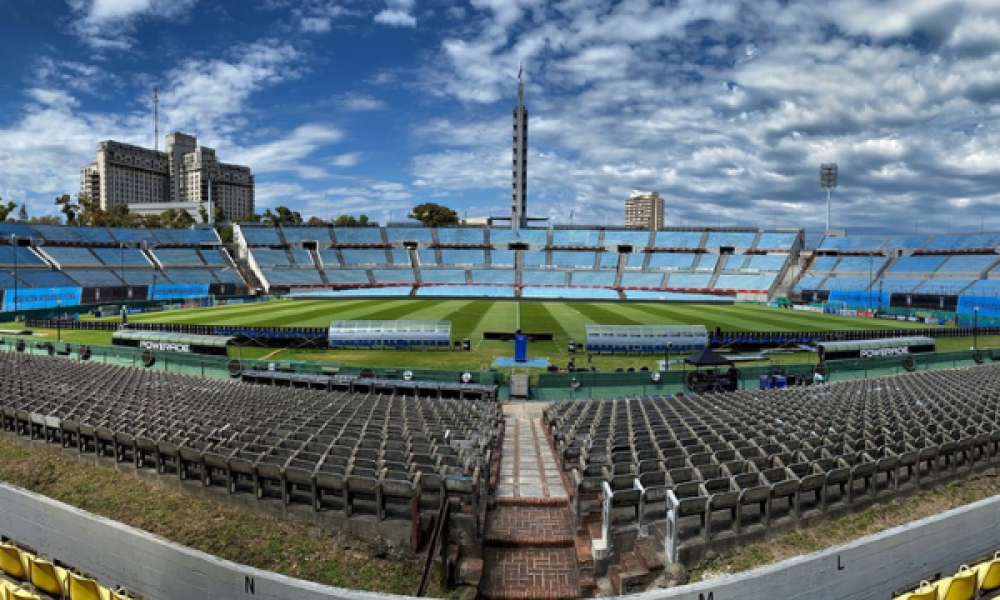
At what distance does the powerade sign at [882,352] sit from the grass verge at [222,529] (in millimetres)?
33715

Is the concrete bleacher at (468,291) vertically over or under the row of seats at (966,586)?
over

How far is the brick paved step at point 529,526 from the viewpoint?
9305 mm

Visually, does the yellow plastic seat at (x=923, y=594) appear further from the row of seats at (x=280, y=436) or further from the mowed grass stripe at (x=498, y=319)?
the mowed grass stripe at (x=498, y=319)

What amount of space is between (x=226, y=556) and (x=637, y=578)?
630cm

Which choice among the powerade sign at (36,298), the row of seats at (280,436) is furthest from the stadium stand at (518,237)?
the row of seats at (280,436)

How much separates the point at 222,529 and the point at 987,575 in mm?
11065

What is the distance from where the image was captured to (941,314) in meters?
61.6

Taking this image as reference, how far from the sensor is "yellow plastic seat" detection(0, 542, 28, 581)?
7.59 meters

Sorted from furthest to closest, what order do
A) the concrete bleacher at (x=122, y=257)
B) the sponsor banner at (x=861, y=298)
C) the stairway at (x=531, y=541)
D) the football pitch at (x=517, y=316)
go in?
the concrete bleacher at (x=122, y=257), the sponsor banner at (x=861, y=298), the football pitch at (x=517, y=316), the stairway at (x=531, y=541)

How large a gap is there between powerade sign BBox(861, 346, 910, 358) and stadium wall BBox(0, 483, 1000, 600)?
91.2 ft

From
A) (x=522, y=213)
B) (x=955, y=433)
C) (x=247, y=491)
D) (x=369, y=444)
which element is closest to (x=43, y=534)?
(x=247, y=491)

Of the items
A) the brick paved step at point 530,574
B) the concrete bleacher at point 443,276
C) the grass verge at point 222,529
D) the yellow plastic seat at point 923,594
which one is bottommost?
the brick paved step at point 530,574

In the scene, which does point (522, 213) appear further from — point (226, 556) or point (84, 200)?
point (226, 556)

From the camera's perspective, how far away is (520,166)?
13312 centimetres
